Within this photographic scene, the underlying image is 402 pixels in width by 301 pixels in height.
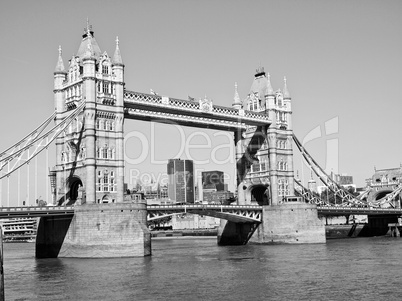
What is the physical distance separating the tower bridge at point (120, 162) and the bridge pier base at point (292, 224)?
16 cm

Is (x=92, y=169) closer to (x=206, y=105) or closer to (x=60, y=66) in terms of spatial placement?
(x=60, y=66)

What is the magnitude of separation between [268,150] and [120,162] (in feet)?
111

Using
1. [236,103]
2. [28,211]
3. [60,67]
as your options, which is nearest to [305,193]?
[236,103]

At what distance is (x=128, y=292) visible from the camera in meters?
43.7

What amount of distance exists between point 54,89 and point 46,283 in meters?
37.6

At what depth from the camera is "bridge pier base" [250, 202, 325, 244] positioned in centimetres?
9372

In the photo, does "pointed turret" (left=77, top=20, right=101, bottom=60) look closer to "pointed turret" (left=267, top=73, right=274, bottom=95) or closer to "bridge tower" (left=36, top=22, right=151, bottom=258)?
"bridge tower" (left=36, top=22, right=151, bottom=258)

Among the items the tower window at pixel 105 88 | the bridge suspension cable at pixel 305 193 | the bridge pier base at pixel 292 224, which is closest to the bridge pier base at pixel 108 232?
the tower window at pixel 105 88

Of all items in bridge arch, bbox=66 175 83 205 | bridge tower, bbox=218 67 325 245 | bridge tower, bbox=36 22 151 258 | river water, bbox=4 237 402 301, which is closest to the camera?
river water, bbox=4 237 402 301

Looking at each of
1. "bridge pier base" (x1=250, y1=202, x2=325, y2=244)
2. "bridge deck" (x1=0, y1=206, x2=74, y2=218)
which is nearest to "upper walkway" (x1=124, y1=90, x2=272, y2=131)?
"bridge pier base" (x1=250, y1=202, x2=325, y2=244)

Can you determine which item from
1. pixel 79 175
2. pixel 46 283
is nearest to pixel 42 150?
pixel 79 175

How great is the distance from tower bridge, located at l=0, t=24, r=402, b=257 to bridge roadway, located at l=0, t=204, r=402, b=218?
6.6 inches

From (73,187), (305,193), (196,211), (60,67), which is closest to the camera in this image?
(73,187)

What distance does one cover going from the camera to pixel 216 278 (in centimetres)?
5075
